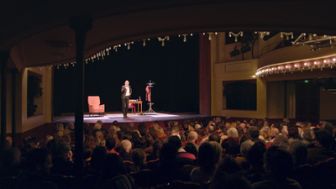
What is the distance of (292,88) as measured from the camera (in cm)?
1666

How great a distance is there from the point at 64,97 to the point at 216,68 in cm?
872

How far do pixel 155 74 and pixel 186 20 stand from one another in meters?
16.4

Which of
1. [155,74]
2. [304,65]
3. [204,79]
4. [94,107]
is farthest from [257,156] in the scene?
[155,74]

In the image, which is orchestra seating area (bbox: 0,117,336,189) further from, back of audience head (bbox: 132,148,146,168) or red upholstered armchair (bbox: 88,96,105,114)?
red upholstered armchair (bbox: 88,96,105,114)

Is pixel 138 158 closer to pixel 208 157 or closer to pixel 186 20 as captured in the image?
pixel 208 157

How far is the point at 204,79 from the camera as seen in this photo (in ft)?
63.5

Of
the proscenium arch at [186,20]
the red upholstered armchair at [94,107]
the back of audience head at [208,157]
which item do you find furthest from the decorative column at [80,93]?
the red upholstered armchair at [94,107]

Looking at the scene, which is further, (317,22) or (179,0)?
(317,22)

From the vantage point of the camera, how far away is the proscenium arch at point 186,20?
4148 millimetres

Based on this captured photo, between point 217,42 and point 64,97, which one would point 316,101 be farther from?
point 64,97

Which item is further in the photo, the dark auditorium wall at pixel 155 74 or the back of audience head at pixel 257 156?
the dark auditorium wall at pixel 155 74

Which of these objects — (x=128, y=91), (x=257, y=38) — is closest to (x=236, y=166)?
(x=128, y=91)

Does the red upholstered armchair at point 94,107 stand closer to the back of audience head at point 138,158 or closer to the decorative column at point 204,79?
the decorative column at point 204,79

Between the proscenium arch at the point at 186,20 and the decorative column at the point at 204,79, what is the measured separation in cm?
1301
